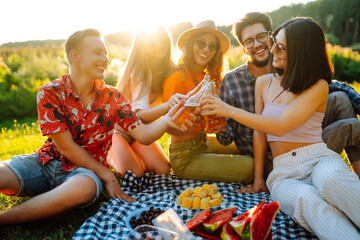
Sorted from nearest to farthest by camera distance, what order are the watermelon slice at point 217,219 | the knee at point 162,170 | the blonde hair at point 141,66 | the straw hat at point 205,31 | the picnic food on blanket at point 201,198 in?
the watermelon slice at point 217,219 < the picnic food on blanket at point 201,198 < the straw hat at point 205,31 < the knee at point 162,170 < the blonde hair at point 141,66

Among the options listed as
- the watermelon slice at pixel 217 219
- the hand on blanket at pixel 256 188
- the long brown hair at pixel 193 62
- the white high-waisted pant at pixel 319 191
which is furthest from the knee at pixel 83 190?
the long brown hair at pixel 193 62

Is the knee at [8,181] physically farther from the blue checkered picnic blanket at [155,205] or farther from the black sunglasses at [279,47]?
the black sunglasses at [279,47]

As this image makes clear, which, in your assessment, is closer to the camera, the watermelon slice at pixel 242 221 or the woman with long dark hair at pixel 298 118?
the watermelon slice at pixel 242 221

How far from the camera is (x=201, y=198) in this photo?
3.20 m

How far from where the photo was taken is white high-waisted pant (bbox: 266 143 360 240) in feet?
7.39

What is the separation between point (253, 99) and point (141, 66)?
179 centimetres

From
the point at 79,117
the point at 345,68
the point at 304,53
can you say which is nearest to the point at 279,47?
the point at 304,53

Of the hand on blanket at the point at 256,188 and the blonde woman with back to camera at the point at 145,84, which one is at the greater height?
the blonde woman with back to camera at the point at 145,84

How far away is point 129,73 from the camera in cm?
456

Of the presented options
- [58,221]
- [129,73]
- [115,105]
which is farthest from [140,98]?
[58,221]

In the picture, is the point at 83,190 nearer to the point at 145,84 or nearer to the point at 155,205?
the point at 155,205

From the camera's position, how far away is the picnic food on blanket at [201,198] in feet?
10.3

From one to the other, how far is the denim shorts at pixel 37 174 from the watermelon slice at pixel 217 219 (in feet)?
Result: 4.24

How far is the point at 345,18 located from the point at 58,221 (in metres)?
55.8
